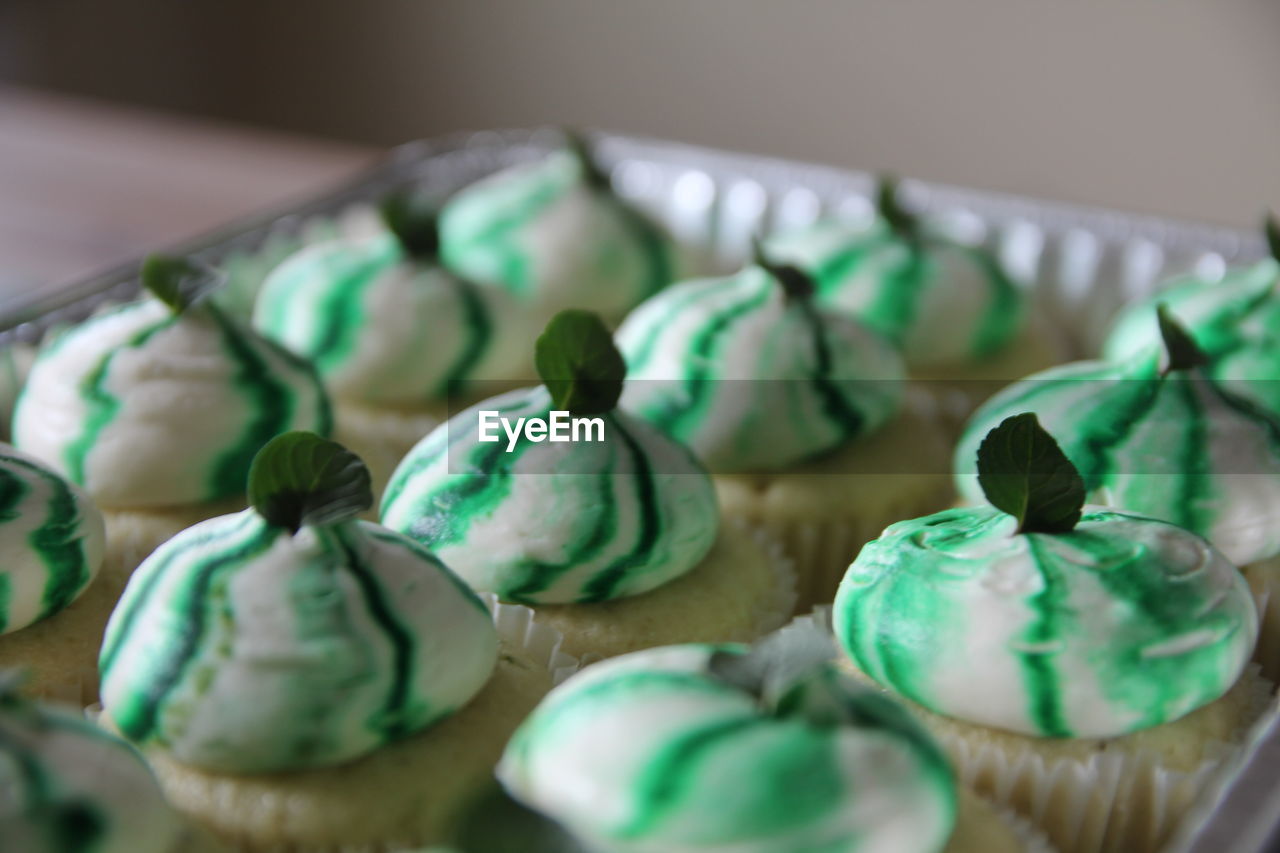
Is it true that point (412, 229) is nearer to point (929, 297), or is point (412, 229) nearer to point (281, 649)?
point (929, 297)

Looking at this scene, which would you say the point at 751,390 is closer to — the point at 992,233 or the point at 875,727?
the point at 875,727

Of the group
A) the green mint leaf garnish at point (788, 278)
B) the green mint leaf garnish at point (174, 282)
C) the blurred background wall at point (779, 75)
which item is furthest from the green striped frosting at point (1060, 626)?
the blurred background wall at point (779, 75)

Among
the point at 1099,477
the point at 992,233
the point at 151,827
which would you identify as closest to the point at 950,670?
the point at 1099,477

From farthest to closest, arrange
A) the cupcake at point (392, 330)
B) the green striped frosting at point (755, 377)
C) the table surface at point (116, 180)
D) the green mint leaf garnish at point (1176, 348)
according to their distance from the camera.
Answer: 1. the table surface at point (116, 180)
2. the cupcake at point (392, 330)
3. the green striped frosting at point (755, 377)
4. the green mint leaf garnish at point (1176, 348)

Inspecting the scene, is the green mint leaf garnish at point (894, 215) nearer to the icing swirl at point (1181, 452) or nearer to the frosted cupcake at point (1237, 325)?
the frosted cupcake at point (1237, 325)

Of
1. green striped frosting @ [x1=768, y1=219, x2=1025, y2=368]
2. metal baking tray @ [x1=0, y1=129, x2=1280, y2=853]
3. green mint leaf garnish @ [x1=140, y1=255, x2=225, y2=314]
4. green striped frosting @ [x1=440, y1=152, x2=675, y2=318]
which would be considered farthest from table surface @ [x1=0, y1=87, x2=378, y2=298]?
green striped frosting @ [x1=768, y1=219, x2=1025, y2=368]

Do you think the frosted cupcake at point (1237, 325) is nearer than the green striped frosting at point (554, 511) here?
No

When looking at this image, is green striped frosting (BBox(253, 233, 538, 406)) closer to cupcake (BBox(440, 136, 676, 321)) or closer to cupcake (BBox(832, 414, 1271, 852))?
cupcake (BBox(440, 136, 676, 321))
